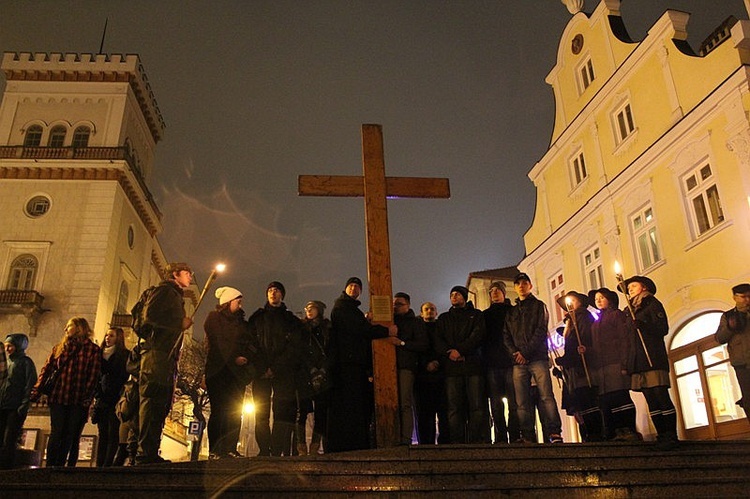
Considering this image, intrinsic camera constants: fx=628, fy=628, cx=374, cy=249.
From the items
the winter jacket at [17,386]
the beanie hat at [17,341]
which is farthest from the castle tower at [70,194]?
the winter jacket at [17,386]

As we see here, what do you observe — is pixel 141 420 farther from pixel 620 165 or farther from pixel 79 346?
pixel 620 165

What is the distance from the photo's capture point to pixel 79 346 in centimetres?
732

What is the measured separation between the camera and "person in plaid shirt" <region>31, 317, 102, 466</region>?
6.79 meters

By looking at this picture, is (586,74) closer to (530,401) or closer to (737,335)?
(737,335)

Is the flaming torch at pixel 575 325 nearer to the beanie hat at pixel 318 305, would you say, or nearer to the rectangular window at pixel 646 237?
the beanie hat at pixel 318 305

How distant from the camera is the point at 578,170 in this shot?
19.9 metres

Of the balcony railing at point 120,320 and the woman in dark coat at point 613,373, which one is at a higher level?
the balcony railing at point 120,320

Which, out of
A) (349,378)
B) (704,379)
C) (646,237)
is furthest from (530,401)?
(646,237)

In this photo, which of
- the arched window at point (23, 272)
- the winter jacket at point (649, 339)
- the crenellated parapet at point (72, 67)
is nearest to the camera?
the winter jacket at point (649, 339)

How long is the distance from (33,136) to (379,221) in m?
32.9

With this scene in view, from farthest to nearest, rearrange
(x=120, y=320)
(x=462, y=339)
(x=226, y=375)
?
(x=120, y=320) → (x=462, y=339) → (x=226, y=375)

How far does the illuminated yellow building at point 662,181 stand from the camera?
42.9 feet

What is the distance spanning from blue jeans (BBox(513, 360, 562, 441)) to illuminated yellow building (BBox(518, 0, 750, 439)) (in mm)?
7140

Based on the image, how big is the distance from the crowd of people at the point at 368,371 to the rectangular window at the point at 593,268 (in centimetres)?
1067
